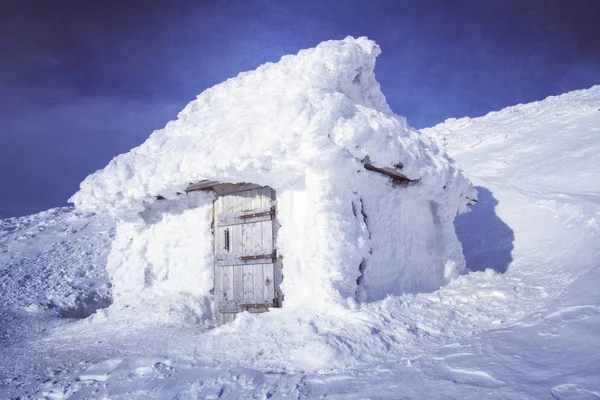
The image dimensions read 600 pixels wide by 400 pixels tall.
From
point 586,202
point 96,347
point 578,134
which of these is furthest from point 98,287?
point 578,134

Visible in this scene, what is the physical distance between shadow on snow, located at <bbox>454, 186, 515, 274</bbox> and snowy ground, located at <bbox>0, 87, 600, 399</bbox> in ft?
0.16

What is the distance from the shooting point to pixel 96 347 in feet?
16.3

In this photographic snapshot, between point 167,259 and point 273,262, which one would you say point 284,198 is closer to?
point 273,262

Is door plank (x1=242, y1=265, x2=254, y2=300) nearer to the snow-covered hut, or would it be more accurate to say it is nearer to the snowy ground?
the snow-covered hut

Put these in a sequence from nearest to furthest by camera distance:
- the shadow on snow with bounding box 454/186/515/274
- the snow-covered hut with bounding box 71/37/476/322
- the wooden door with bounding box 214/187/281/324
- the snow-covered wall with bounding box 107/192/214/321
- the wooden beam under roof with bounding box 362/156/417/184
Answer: the snow-covered hut with bounding box 71/37/476/322, the wooden beam under roof with bounding box 362/156/417/184, the wooden door with bounding box 214/187/281/324, the snow-covered wall with bounding box 107/192/214/321, the shadow on snow with bounding box 454/186/515/274

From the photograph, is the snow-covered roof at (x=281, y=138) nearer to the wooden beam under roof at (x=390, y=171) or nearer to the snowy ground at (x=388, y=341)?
the wooden beam under roof at (x=390, y=171)

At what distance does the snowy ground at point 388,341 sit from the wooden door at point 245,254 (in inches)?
30.6

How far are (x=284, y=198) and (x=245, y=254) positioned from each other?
1.23 meters

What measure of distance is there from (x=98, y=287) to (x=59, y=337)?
5.21m

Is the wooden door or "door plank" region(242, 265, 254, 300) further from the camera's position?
"door plank" region(242, 265, 254, 300)

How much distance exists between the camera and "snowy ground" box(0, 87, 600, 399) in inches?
119

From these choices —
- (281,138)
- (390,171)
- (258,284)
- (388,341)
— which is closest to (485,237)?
(390,171)

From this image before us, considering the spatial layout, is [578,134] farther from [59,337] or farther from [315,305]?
[59,337]

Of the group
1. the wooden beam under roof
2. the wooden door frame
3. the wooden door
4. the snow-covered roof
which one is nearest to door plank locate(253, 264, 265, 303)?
the wooden door
